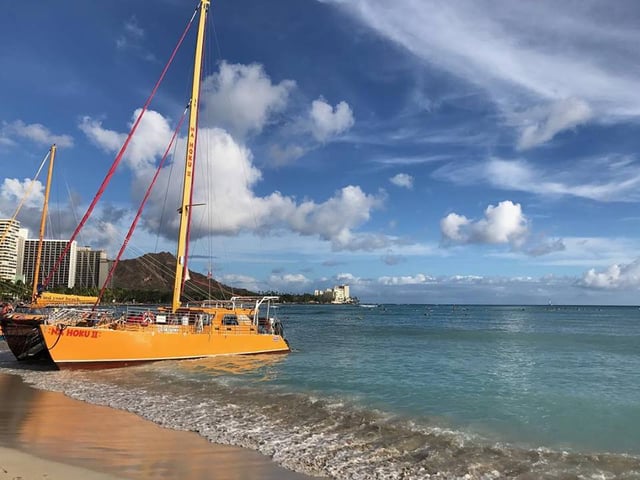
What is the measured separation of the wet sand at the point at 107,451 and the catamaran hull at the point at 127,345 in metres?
6.51

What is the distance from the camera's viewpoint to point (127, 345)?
786 inches

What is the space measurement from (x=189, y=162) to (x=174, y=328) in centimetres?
821

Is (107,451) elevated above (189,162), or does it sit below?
below

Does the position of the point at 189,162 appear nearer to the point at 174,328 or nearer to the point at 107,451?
the point at 174,328

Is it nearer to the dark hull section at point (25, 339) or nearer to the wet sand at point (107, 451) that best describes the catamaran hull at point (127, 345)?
the dark hull section at point (25, 339)

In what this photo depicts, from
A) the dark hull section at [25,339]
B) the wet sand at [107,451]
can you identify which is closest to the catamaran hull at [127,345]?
the dark hull section at [25,339]

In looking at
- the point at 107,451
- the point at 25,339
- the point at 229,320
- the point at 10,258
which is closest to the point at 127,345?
the point at 25,339

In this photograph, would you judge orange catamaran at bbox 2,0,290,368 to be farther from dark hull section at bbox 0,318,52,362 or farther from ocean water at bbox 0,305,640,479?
ocean water at bbox 0,305,640,479

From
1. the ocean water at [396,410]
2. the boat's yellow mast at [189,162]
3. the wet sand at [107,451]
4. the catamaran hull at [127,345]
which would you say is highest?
the boat's yellow mast at [189,162]

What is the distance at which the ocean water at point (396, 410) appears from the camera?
9.22 metres

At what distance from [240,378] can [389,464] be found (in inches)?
424

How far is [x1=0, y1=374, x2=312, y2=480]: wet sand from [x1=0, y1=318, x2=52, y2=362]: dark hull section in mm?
9496

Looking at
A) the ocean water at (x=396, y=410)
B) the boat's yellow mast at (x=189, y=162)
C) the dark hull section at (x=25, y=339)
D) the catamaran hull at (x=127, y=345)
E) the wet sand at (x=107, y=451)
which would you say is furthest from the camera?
the boat's yellow mast at (x=189, y=162)

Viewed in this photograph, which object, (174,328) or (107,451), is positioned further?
(174,328)
